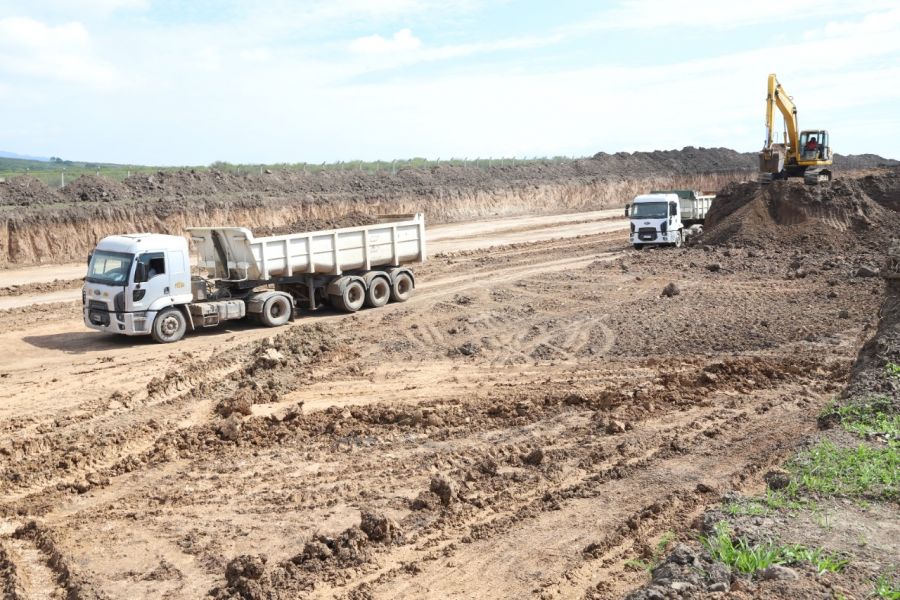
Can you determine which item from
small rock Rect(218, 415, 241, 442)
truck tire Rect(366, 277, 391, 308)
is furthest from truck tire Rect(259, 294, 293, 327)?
small rock Rect(218, 415, 241, 442)

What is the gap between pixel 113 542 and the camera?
866cm

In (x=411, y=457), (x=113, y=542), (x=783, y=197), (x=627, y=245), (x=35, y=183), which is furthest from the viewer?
(x=35, y=183)

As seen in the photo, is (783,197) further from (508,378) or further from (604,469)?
(604,469)

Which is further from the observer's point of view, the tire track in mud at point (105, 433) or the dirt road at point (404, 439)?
the tire track in mud at point (105, 433)

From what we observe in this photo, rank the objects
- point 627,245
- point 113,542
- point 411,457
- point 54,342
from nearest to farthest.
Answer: point 113,542 < point 411,457 < point 54,342 < point 627,245

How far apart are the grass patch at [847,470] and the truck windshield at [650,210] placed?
2309 cm

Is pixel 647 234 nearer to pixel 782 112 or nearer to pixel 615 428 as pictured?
pixel 782 112

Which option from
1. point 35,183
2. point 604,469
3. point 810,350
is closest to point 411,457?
point 604,469

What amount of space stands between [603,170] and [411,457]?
61.7m

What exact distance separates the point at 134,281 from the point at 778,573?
14628 mm

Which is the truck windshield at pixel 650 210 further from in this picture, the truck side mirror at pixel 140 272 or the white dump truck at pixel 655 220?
the truck side mirror at pixel 140 272

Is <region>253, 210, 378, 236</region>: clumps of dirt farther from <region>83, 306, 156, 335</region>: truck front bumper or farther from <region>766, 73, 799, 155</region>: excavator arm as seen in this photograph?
<region>766, 73, 799, 155</region>: excavator arm

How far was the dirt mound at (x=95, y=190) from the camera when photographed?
37.9m

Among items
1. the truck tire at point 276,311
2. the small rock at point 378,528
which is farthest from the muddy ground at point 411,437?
the truck tire at point 276,311
